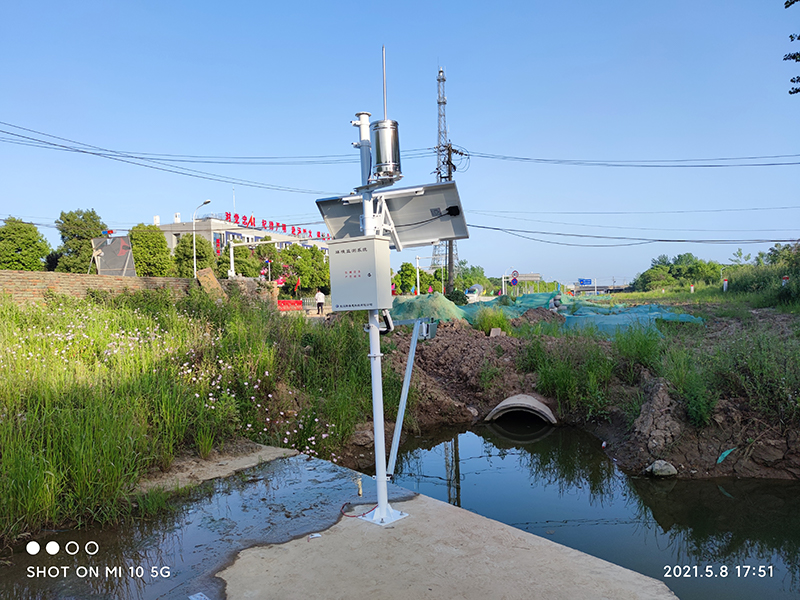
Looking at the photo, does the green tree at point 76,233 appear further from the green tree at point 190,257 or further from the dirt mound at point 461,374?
the dirt mound at point 461,374

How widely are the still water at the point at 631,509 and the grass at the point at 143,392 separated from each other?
1.40 m

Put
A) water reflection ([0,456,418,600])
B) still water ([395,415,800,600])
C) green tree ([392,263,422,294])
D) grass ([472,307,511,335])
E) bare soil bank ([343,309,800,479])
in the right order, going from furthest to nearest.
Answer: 1. green tree ([392,263,422,294])
2. grass ([472,307,511,335])
3. bare soil bank ([343,309,800,479])
4. still water ([395,415,800,600])
5. water reflection ([0,456,418,600])

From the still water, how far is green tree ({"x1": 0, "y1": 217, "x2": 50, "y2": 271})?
117 ft

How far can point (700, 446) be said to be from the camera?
5.70 metres

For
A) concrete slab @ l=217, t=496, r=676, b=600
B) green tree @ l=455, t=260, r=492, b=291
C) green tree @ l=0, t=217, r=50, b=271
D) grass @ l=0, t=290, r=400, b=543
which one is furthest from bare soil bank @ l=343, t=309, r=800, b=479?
green tree @ l=455, t=260, r=492, b=291

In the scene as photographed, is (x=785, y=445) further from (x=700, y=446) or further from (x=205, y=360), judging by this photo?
(x=205, y=360)

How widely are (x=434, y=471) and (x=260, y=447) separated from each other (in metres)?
2.00

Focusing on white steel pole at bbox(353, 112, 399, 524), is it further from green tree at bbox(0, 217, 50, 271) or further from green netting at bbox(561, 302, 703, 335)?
green tree at bbox(0, 217, 50, 271)

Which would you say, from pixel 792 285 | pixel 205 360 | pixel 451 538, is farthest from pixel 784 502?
pixel 792 285

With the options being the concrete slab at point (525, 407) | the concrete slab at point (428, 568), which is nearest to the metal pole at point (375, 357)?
the concrete slab at point (428, 568)

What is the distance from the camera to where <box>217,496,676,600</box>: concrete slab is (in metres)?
2.41

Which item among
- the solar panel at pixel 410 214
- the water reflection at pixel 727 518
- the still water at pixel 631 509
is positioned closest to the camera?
the solar panel at pixel 410 214

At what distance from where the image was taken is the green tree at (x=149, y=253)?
4072cm

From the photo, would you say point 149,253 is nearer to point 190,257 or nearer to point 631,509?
point 190,257
